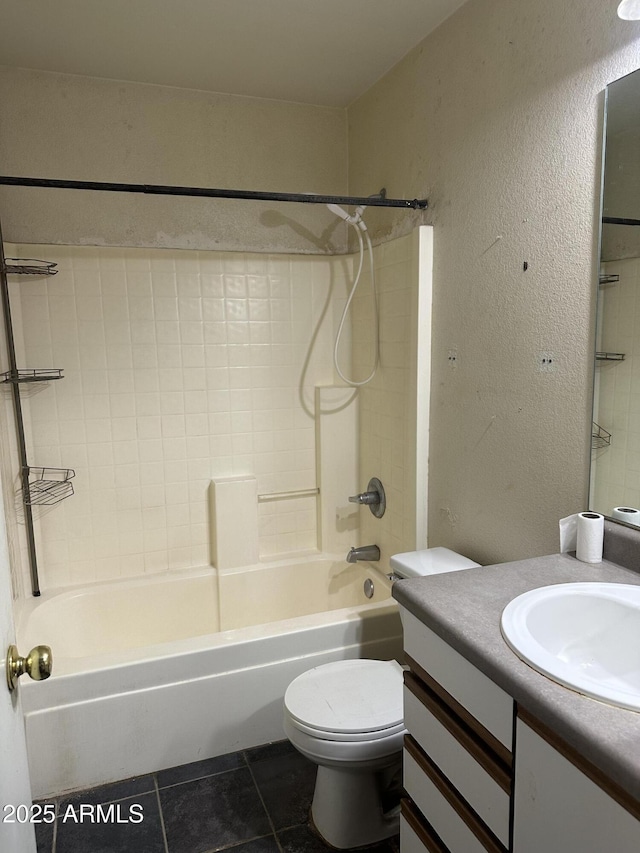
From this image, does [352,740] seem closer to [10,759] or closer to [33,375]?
[10,759]

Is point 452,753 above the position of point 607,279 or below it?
below

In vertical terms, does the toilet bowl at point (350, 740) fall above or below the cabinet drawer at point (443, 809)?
below

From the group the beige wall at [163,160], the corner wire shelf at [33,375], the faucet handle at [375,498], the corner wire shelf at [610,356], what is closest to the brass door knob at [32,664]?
the corner wire shelf at [610,356]

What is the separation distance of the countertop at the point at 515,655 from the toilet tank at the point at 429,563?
19.7 inches

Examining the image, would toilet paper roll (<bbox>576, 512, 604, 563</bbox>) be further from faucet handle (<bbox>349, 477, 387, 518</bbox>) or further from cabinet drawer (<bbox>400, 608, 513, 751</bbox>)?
faucet handle (<bbox>349, 477, 387, 518</bbox>)

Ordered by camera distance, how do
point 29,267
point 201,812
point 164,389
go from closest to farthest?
point 201,812, point 29,267, point 164,389

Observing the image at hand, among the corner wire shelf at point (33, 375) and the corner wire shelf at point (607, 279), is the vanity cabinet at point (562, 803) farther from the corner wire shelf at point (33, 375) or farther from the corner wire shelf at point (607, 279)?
the corner wire shelf at point (33, 375)

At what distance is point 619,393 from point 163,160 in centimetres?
209

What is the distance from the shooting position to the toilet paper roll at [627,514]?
1.39 metres

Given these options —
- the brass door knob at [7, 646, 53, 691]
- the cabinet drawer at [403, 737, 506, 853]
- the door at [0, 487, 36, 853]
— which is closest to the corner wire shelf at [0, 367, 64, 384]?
the door at [0, 487, 36, 853]

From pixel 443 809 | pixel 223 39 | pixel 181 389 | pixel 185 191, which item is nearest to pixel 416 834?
pixel 443 809

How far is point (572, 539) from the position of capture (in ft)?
4.89

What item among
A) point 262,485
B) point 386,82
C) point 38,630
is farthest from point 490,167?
point 38,630

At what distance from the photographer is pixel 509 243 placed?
174cm
